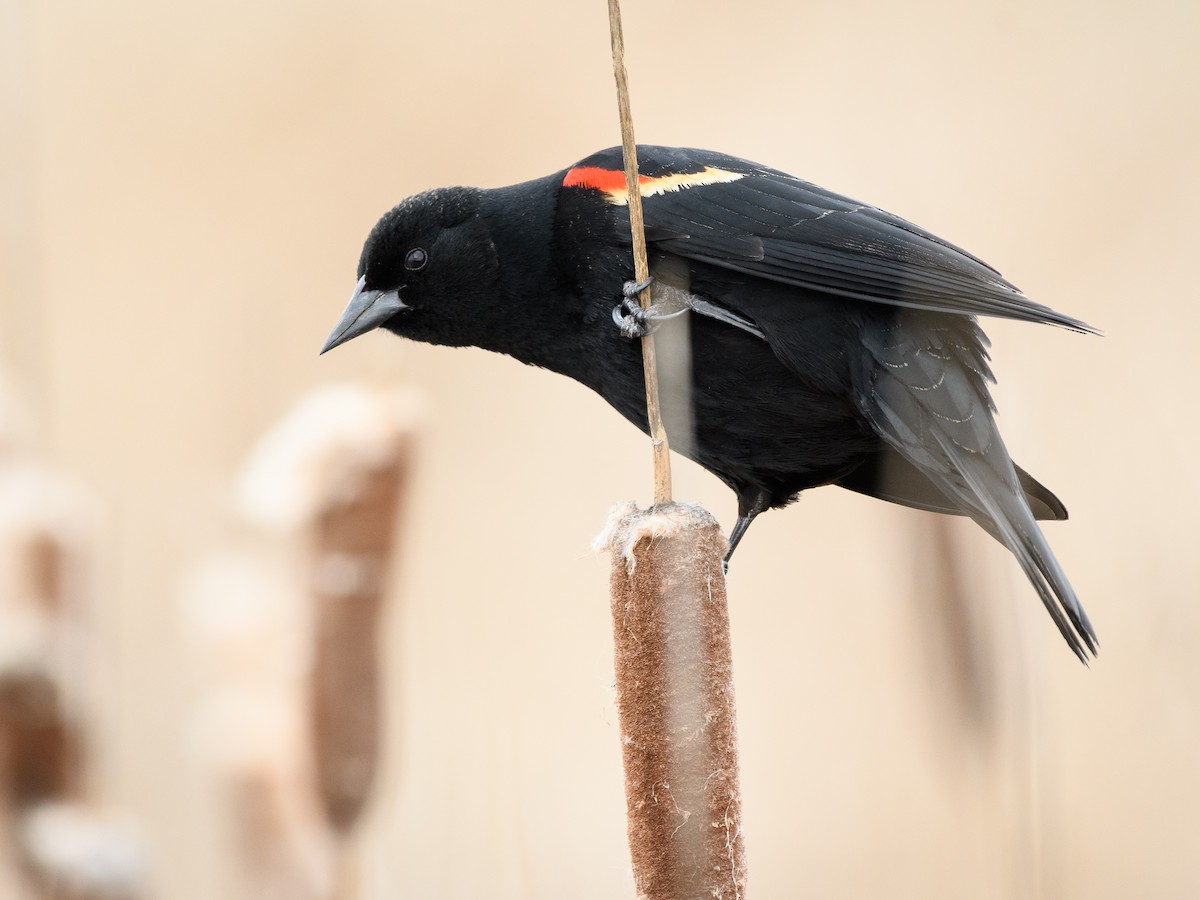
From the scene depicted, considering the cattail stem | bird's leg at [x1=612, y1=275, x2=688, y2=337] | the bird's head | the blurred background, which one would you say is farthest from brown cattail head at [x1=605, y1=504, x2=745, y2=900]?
→ the bird's head

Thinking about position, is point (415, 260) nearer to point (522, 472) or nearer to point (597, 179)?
point (597, 179)

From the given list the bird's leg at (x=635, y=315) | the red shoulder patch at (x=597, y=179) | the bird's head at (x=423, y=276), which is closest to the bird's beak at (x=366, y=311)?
the bird's head at (x=423, y=276)

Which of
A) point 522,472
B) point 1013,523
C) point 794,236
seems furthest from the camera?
Result: point 522,472

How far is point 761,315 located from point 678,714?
968mm

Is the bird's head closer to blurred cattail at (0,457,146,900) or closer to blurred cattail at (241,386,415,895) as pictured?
blurred cattail at (241,386,415,895)

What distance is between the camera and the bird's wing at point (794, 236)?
1963mm

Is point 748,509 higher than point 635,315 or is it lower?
lower

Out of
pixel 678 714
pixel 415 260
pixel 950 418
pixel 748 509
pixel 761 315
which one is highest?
pixel 415 260

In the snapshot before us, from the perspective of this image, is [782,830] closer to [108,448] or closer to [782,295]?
[782,295]

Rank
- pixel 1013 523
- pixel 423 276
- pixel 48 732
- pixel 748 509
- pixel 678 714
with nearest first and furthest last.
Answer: pixel 678 714 < pixel 48 732 < pixel 1013 523 < pixel 748 509 < pixel 423 276

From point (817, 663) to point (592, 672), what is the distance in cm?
71

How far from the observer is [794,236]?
214 centimetres

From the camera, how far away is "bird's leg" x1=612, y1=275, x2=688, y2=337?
7.01ft

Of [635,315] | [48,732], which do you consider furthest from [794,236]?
[48,732]
